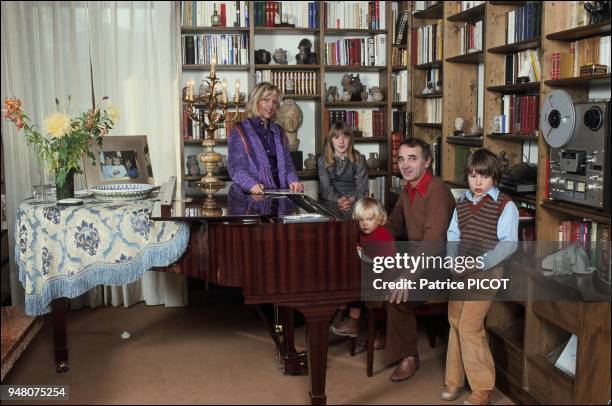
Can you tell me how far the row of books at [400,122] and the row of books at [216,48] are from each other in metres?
1.26

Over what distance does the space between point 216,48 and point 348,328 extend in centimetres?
242

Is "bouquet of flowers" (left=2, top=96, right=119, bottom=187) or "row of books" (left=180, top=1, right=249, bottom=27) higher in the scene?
"row of books" (left=180, top=1, right=249, bottom=27)

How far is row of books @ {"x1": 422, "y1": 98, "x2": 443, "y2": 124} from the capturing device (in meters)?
4.92

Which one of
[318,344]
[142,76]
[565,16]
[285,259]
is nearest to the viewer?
[285,259]

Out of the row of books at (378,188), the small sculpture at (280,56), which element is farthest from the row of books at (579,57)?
the small sculpture at (280,56)

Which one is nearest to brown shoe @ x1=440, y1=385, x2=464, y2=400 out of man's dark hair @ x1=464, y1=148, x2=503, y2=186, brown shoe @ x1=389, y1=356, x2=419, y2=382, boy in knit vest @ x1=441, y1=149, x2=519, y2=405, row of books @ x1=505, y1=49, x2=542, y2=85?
boy in knit vest @ x1=441, y1=149, x2=519, y2=405

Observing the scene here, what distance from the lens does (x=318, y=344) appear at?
2.94m

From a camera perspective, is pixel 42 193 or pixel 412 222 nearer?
pixel 412 222

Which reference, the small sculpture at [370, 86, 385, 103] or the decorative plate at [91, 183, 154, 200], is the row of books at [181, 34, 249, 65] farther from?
the decorative plate at [91, 183, 154, 200]

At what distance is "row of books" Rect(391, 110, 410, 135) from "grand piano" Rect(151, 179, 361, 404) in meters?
2.45

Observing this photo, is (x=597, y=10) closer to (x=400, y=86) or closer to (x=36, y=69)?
(x=400, y=86)

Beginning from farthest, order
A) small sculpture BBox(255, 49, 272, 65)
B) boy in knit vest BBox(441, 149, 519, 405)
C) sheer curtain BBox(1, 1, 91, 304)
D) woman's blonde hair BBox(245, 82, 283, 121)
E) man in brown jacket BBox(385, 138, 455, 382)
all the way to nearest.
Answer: small sculpture BBox(255, 49, 272, 65)
sheer curtain BBox(1, 1, 91, 304)
woman's blonde hair BBox(245, 82, 283, 121)
man in brown jacket BBox(385, 138, 455, 382)
boy in knit vest BBox(441, 149, 519, 405)

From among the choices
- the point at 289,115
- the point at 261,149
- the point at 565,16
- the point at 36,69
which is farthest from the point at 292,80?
the point at 565,16

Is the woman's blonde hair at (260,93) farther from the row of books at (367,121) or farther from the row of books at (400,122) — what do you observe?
the row of books at (400,122)
